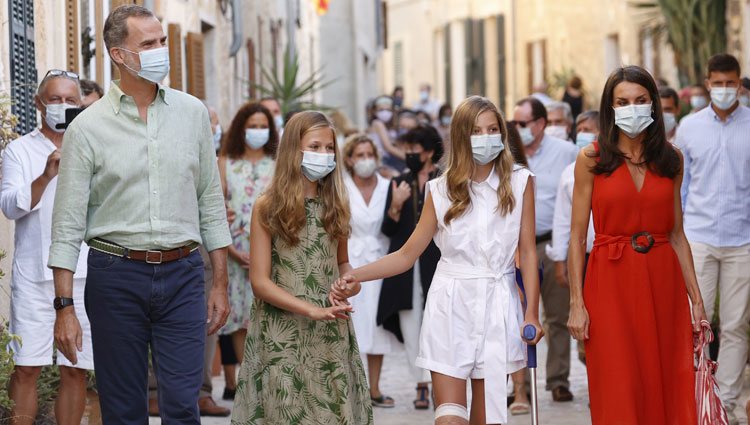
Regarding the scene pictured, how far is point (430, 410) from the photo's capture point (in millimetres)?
10336

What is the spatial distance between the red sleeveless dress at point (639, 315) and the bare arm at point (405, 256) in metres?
0.74

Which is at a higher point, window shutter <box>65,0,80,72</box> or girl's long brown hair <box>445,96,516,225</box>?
window shutter <box>65,0,80,72</box>

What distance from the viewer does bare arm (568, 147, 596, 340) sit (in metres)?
6.75

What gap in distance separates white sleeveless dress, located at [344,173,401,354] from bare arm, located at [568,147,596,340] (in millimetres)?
3854

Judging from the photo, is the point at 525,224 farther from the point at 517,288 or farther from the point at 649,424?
the point at 649,424

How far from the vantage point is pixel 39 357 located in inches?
293

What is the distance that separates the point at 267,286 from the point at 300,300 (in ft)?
0.55

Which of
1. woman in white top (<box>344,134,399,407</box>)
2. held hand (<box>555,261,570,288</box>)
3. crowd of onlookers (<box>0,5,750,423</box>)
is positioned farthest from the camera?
woman in white top (<box>344,134,399,407</box>)

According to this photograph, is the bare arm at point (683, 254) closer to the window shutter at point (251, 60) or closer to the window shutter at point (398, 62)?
the window shutter at point (251, 60)

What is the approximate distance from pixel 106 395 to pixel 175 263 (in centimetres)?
59

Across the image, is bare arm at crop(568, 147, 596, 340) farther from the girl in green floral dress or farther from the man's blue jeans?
the man's blue jeans

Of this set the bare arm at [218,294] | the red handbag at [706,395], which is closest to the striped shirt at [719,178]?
the red handbag at [706,395]

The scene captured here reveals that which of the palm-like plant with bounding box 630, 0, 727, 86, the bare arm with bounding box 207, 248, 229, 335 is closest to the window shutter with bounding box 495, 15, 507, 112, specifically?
the palm-like plant with bounding box 630, 0, 727, 86

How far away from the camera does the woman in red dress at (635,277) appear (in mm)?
6680
